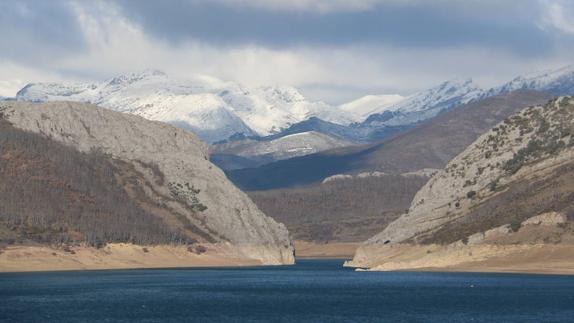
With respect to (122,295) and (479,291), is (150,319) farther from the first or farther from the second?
(479,291)

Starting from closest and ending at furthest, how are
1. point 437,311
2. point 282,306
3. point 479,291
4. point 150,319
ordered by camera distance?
point 150,319 < point 437,311 < point 282,306 < point 479,291

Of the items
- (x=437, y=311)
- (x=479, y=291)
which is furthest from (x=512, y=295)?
(x=437, y=311)

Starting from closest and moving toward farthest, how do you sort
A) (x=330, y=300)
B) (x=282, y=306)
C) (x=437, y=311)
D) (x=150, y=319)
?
(x=150, y=319) < (x=437, y=311) < (x=282, y=306) < (x=330, y=300)

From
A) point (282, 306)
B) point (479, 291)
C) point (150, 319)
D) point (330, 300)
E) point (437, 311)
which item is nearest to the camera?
point (150, 319)

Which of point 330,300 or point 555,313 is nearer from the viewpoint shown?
point 555,313

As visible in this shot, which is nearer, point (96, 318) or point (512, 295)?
point (96, 318)

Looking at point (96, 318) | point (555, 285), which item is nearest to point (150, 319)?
point (96, 318)

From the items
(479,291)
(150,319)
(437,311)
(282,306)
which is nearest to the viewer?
(150,319)

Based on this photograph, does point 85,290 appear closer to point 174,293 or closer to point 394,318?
point 174,293
